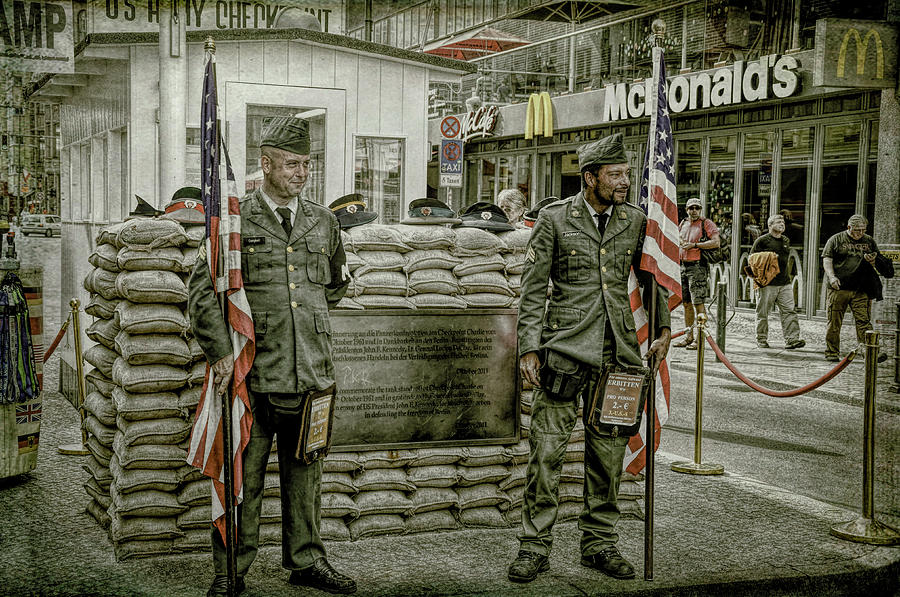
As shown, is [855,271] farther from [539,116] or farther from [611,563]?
[539,116]

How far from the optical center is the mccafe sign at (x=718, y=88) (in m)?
17.9

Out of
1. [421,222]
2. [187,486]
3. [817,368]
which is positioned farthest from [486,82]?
[187,486]

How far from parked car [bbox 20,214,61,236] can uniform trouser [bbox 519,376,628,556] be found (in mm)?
45679

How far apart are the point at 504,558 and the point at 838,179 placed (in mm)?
14574

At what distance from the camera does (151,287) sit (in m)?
5.28

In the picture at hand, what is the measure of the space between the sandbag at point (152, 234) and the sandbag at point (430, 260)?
131 centimetres

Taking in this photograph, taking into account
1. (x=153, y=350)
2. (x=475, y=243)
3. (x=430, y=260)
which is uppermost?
(x=475, y=243)

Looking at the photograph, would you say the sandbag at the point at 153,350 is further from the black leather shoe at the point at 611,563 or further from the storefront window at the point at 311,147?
the storefront window at the point at 311,147

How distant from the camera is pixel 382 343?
5.79 meters

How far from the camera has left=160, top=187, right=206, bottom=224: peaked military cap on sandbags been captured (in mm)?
5674

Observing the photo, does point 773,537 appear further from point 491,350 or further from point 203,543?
point 203,543

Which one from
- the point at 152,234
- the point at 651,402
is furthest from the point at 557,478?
the point at 152,234

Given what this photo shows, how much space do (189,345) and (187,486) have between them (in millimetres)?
744

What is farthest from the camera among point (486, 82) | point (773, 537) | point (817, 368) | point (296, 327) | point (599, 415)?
point (486, 82)
